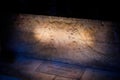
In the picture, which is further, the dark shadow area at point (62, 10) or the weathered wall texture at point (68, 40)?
the weathered wall texture at point (68, 40)

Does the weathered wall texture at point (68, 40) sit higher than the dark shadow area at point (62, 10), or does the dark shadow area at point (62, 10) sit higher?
the dark shadow area at point (62, 10)

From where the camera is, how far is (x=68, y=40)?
400 centimetres

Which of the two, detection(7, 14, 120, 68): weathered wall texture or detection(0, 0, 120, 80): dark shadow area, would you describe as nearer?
detection(0, 0, 120, 80): dark shadow area

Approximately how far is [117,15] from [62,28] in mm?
1144

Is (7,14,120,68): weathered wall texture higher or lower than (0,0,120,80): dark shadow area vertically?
lower

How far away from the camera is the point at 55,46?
13.7 ft

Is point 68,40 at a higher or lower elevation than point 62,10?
lower

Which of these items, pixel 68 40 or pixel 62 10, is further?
pixel 68 40

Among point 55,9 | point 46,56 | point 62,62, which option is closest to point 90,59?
point 62,62

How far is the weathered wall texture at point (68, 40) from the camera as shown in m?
3.72

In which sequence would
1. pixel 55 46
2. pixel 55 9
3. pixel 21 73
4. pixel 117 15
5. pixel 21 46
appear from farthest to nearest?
pixel 21 46 < pixel 55 46 < pixel 21 73 < pixel 55 9 < pixel 117 15

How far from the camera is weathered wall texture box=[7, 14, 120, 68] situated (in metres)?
3.72

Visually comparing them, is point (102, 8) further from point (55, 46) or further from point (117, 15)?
point (55, 46)

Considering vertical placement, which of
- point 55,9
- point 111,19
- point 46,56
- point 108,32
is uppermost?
point 55,9
